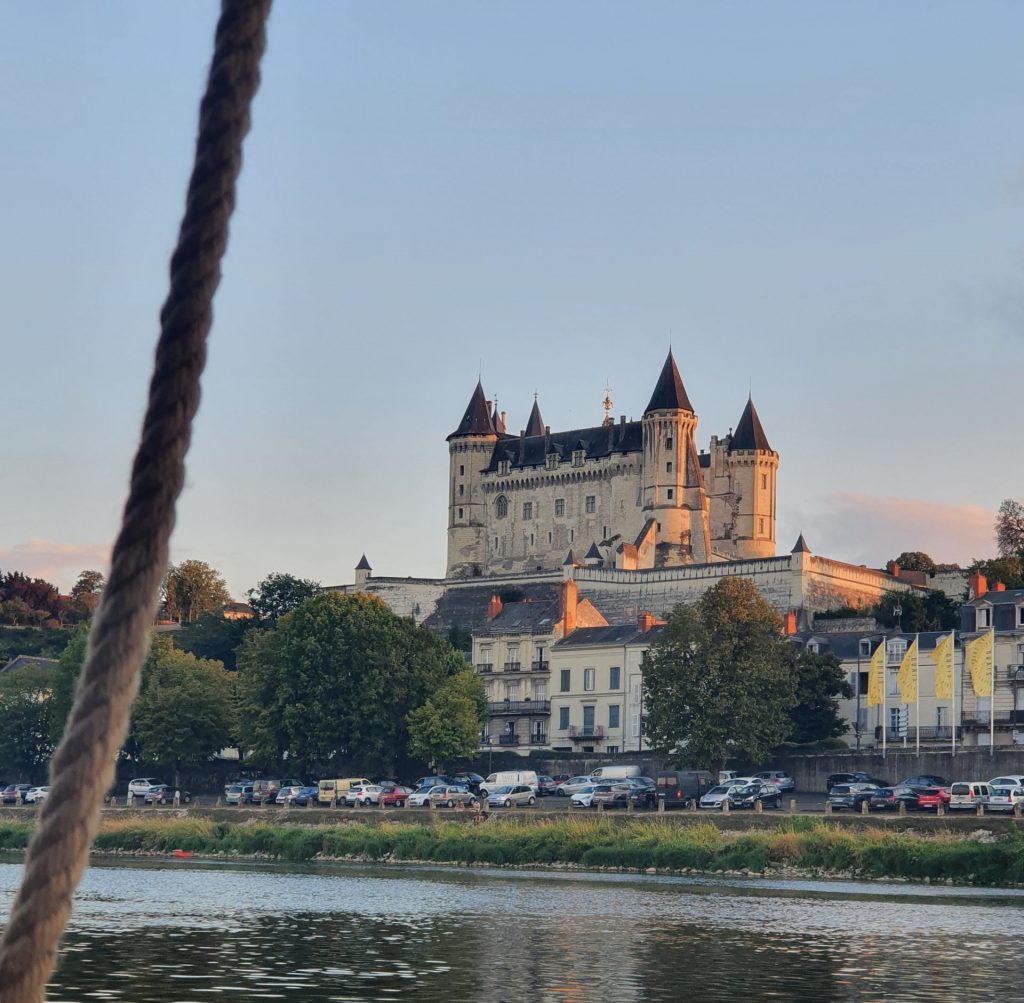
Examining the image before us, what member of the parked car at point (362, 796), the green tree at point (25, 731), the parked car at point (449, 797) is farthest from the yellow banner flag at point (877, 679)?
the green tree at point (25, 731)

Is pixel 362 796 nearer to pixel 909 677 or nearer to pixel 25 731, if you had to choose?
pixel 909 677

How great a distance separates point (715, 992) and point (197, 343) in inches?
936

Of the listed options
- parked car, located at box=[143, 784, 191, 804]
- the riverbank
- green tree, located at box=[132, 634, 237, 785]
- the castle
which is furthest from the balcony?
the castle

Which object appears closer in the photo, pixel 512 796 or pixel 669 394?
pixel 512 796

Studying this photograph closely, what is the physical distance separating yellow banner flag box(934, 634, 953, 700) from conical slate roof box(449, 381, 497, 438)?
85.2 metres

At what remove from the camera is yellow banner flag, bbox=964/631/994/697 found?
6831cm

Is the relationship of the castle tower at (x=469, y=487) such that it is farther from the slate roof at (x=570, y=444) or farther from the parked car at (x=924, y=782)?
the parked car at (x=924, y=782)

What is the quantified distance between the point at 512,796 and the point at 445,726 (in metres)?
10.6

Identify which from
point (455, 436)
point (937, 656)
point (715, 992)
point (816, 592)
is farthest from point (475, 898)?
point (455, 436)

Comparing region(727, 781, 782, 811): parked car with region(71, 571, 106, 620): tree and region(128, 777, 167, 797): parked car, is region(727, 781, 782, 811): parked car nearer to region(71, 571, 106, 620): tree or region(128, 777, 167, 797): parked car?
region(128, 777, 167, 797): parked car

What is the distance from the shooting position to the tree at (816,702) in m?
75.9

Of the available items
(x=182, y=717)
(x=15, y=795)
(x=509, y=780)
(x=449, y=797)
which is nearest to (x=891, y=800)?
(x=449, y=797)

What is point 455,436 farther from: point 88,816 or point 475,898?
point 88,816

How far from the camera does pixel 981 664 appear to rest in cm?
6862
